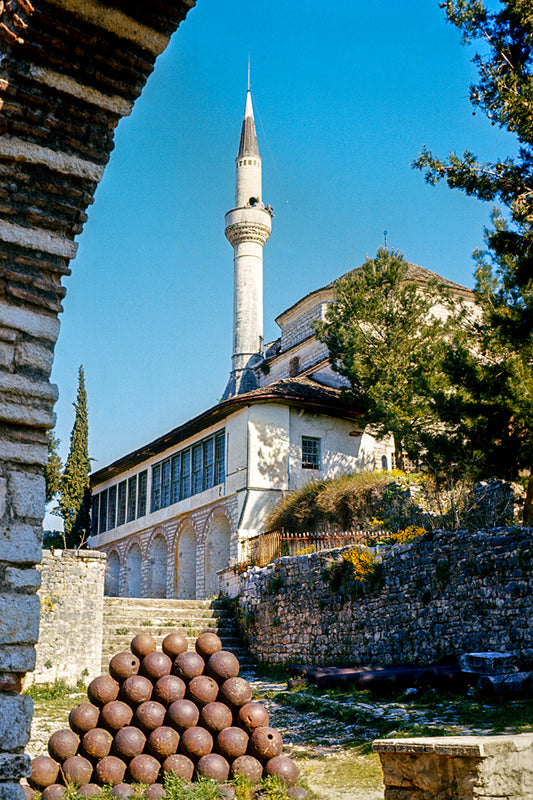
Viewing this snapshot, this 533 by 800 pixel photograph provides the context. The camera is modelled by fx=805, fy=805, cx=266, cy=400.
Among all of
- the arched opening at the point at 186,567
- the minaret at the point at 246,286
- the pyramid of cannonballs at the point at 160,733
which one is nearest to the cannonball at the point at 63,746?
the pyramid of cannonballs at the point at 160,733

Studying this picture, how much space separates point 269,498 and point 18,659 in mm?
19426

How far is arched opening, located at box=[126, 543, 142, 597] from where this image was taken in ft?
98.7

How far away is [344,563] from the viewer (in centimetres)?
1464

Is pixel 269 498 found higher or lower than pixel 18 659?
higher

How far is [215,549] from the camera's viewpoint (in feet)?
82.3

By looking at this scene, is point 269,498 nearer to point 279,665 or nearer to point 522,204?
point 279,665

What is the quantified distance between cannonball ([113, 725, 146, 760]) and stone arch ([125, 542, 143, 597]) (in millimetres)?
22015

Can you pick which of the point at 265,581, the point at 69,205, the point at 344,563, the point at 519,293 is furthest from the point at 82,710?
the point at 519,293

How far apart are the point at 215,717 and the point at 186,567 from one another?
1899 centimetres

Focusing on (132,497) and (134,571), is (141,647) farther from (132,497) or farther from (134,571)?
(132,497)

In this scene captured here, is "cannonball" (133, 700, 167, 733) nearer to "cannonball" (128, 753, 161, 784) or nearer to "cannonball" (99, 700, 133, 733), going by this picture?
"cannonball" (99, 700, 133, 733)

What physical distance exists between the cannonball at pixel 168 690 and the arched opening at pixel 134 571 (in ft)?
71.5

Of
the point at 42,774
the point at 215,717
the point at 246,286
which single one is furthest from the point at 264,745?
the point at 246,286

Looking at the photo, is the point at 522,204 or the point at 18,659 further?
the point at 522,204
